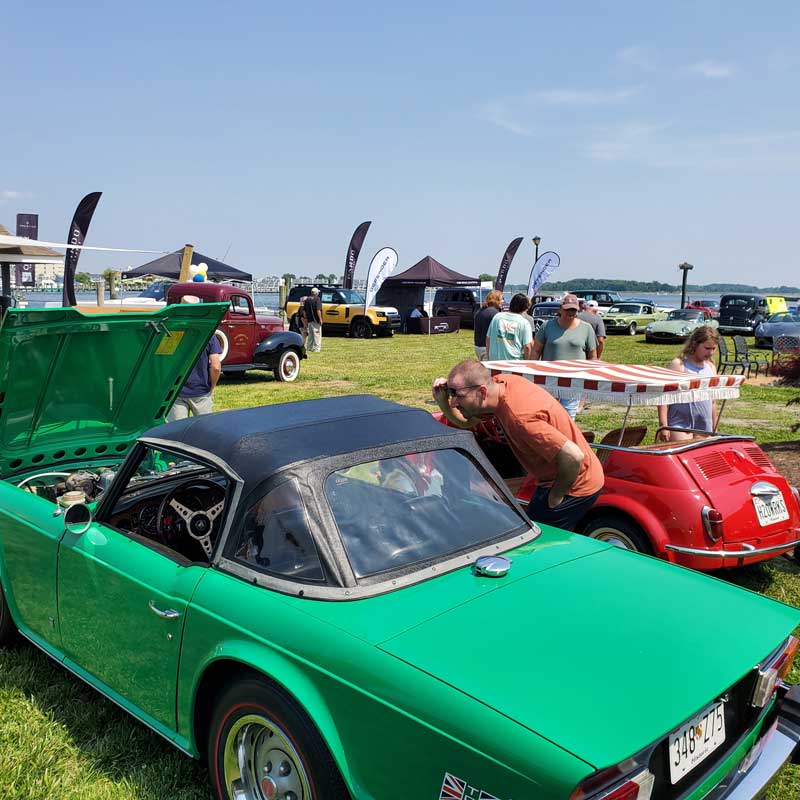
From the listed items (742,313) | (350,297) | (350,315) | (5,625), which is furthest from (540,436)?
(742,313)

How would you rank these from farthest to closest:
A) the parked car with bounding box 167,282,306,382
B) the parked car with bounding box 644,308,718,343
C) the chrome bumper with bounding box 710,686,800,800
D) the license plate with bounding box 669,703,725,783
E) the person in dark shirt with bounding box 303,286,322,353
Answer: the parked car with bounding box 644,308,718,343 < the person in dark shirt with bounding box 303,286,322,353 < the parked car with bounding box 167,282,306,382 < the chrome bumper with bounding box 710,686,800,800 < the license plate with bounding box 669,703,725,783

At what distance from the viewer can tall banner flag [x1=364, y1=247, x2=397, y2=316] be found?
2572cm

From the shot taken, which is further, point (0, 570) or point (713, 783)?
point (0, 570)

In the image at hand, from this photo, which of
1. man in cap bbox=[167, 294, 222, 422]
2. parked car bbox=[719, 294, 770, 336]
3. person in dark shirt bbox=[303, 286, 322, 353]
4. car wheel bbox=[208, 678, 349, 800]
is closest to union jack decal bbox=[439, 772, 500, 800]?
car wheel bbox=[208, 678, 349, 800]

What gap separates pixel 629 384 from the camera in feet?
15.6

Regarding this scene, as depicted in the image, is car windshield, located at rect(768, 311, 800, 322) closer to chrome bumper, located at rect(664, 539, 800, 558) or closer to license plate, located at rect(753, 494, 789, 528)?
license plate, located at rect(753, 494, 789, 528)

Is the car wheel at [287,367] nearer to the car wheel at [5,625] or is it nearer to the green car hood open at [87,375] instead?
the green car hood open at [87,375]

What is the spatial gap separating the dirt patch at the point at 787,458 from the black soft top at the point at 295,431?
17.4ft

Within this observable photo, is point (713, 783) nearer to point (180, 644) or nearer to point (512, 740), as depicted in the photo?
point (512, 740)

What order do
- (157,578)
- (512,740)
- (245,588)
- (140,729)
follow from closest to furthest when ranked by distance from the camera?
(512,740) → (245,588) → (157,578) → (140,729)

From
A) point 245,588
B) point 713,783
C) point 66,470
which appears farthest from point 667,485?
point 66,470

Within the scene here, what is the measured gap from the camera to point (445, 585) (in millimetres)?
2492

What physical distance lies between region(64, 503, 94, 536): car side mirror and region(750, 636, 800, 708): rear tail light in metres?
2.57

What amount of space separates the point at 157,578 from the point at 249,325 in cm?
1181
